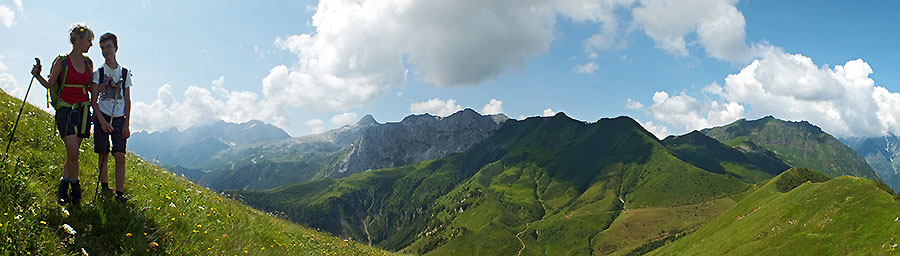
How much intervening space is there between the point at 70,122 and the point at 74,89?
0.82m

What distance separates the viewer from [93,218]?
23.6 feet

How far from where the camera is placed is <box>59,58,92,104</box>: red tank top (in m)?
8.42

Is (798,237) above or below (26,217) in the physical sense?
below

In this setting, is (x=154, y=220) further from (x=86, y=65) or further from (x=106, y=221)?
(x=86, y=65)

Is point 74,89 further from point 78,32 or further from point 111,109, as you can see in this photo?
point 78,32

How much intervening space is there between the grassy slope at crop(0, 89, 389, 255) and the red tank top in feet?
4.77

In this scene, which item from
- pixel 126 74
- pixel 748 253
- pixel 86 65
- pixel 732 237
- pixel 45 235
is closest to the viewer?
pixel 45 235

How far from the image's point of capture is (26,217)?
589 cm

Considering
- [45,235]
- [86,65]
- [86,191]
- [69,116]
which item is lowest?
[45,235]

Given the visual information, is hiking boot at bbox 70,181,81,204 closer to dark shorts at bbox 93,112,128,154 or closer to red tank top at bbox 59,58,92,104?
dark shorts at bbox 93,112,128,154

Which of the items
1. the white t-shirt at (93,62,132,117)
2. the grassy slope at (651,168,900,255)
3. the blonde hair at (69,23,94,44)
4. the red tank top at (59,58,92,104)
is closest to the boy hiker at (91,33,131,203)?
the white t-shirt at (93,62,132,117)

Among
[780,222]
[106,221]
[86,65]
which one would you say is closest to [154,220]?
[106,221]

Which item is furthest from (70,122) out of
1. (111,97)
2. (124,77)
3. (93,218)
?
(93,218)

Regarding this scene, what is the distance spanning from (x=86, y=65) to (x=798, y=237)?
130180mm
